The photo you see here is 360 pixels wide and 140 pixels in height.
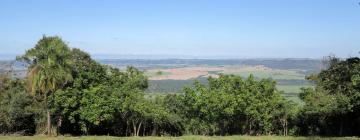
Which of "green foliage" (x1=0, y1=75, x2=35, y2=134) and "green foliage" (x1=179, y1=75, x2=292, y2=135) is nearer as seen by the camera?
"green foliage" (x1=179, y1=75, x2=292, y2=135)

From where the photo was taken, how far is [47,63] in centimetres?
3919

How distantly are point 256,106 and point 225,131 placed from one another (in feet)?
26.1

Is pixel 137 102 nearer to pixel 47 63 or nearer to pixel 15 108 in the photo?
pixel 47 63

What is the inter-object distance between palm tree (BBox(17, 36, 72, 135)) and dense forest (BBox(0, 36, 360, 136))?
0.09 meters

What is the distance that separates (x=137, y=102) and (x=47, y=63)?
11024mm

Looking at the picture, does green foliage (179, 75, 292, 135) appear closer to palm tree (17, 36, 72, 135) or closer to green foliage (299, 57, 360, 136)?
green foliage (299, 57, 360, 136)

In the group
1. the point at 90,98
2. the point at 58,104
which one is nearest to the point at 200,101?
the point at 90,98

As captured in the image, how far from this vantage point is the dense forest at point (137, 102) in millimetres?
40719

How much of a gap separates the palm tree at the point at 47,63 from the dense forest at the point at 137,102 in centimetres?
9

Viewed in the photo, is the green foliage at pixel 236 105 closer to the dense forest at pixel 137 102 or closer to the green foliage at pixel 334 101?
the dense forest at pixel 137 102

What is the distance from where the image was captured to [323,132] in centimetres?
5128

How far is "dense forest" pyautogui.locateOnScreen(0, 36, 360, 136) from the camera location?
1603 inches

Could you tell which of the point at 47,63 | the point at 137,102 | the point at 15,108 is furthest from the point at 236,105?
the point at 15,108

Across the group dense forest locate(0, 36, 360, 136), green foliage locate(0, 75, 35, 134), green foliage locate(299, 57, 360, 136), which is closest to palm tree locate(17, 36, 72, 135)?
dense forest locate(0, 36, 360, 136)
